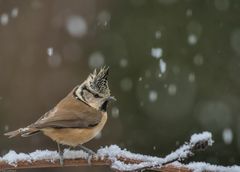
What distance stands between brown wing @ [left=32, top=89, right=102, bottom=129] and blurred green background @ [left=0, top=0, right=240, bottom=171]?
4118 mm

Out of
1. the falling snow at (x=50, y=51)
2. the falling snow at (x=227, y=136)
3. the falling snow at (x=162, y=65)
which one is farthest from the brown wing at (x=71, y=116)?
the falling snow at (x=50, y=51)

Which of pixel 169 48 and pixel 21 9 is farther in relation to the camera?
pixel 21 9

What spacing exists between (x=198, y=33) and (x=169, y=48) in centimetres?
36

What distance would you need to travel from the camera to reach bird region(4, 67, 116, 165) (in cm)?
299

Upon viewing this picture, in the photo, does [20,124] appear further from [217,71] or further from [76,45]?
[217,71]

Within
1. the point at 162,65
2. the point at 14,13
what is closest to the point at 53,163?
the point at 162,65

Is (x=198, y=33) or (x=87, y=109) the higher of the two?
(x=198, y=33)

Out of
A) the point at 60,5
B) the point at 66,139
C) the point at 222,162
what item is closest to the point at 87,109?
the point at 66,139

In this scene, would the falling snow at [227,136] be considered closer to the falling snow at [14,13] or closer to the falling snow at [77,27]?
the falling snow at [77,27]

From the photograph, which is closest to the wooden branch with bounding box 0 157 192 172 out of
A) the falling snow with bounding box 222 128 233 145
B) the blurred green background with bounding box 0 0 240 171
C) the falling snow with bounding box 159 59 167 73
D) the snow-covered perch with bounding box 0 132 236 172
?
the snow-covered perch with bounding box 0 132 236 172

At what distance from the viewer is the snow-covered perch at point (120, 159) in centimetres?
201

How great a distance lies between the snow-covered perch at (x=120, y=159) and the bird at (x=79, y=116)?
32 cm

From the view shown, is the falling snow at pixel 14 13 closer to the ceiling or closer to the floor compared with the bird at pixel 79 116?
closer to the ceiling

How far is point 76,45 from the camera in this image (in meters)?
8.39
